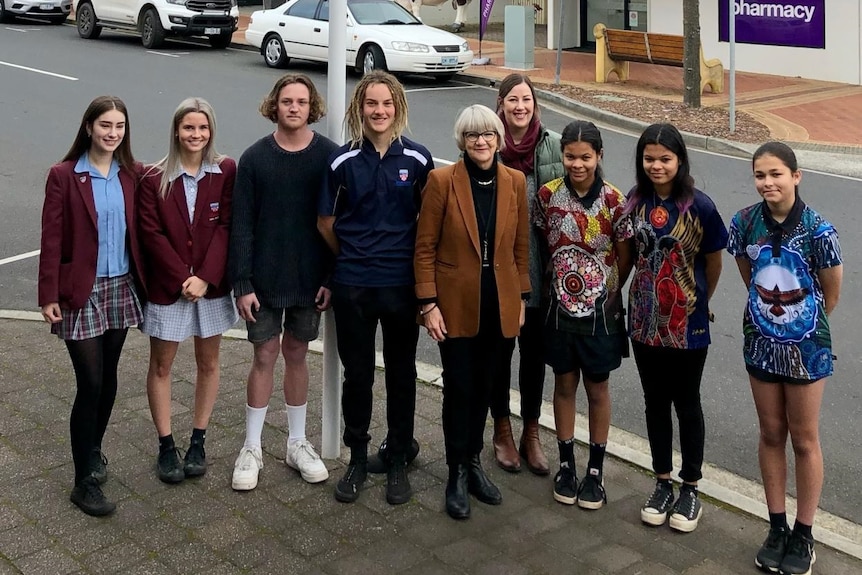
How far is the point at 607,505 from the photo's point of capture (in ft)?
16.1

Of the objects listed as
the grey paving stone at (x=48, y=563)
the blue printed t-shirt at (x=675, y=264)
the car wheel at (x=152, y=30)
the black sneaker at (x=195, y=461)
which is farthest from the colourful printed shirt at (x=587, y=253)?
the car wheel at (x=152, y=30)

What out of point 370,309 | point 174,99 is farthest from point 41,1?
point 370,309

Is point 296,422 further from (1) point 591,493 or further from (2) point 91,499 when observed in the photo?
(1) point 591,493

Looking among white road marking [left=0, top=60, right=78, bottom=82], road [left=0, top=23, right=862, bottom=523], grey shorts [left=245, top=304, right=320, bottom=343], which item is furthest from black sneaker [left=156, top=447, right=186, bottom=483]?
white road marking [left=0, top=60, right=78, bottom=82]

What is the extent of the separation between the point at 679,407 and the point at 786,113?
12607 mm

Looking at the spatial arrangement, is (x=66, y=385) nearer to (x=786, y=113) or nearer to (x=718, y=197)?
(x=718, y=197)

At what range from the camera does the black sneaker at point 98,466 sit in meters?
4.89

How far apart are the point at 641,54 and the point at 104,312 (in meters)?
15.6

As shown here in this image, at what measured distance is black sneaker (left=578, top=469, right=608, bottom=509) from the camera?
15.9 feet

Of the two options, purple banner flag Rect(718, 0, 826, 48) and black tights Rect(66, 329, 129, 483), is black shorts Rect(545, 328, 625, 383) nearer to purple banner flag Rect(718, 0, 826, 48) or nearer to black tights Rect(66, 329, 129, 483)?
black tights Rect(66, 329, 129, 483)

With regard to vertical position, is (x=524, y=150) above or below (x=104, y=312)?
above

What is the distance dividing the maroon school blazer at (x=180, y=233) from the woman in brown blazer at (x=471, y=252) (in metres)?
0.94

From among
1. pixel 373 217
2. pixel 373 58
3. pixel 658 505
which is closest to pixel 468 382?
pixel 373 217

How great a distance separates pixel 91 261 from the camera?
4680mm
